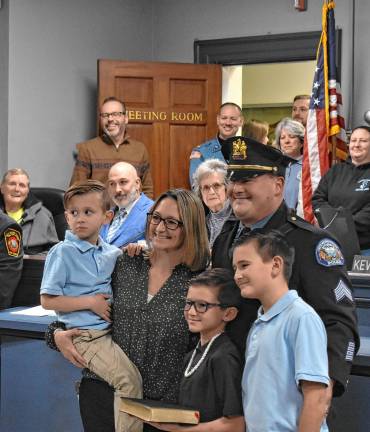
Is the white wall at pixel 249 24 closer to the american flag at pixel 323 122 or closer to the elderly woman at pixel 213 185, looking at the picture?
the american flag at pixel 323 122

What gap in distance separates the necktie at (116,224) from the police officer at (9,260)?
1.48ft

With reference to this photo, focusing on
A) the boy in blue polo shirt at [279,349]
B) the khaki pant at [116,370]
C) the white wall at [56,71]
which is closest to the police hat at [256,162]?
the boy in blue polo shirt at [279,349]

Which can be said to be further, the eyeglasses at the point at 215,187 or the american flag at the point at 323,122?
the american flag at the point at 323,122

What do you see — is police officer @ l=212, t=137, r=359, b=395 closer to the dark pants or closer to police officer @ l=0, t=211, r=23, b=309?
the dark pants

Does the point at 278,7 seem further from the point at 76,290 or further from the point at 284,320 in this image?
the point at 284,320

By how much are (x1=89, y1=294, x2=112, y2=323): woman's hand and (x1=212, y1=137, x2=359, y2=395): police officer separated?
0.47 metres

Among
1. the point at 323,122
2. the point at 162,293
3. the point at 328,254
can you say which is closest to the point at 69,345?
the point at 162,293

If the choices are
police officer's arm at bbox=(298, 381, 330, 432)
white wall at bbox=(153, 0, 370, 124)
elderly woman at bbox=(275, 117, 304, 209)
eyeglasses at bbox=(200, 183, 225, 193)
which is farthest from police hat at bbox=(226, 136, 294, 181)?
white wall at bbox=(153, 0, 370, 124)

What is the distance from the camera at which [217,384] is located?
2162mm

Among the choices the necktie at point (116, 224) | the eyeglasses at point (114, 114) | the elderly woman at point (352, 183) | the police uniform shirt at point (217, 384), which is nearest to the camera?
the police uniform shirt at point (217, 384)

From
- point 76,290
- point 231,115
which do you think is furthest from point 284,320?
point 231,115

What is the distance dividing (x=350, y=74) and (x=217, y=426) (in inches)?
215

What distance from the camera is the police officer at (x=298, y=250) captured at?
202 centimetres

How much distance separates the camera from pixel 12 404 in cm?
337
